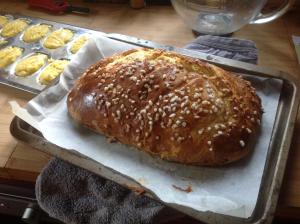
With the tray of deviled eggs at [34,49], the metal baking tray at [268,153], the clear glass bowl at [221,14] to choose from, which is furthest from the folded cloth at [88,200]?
the clear glass bowl at [221,14]

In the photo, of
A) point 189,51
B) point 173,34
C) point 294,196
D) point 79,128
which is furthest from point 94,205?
point 173,34

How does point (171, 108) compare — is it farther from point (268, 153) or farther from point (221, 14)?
point (221, 14)

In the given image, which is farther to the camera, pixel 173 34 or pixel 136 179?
pixel 173 34

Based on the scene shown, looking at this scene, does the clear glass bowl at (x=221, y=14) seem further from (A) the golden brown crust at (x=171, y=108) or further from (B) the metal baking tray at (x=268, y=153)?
(A) the golden brown crust at (x=171, y=108)

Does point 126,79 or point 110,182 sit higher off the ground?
point 126,79

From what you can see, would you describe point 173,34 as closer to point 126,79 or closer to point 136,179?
point 126,79

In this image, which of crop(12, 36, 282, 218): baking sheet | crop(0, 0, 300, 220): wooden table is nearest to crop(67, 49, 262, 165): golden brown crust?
crop(12, 36, 282, 218): baking sheet
